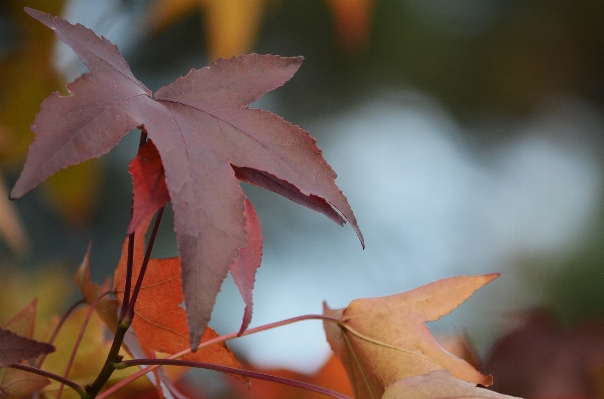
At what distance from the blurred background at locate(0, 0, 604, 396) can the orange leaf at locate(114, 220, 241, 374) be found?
958 millimetres

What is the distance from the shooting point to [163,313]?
315mm

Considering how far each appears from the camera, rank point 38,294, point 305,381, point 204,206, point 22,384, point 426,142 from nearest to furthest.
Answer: point 204,206
point 22,384
point 305,381
point 38,294
point 426,142

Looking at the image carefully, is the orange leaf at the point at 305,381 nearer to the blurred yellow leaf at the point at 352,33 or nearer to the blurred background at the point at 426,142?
the blurred background at the point at 426,142

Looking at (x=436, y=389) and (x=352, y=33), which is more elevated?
(x=352, y=33)

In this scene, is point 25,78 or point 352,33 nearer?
point 25,78

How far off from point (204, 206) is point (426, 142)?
173 centimetres

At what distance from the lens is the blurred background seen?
1.58 metres

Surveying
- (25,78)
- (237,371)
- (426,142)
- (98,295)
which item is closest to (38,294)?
(25,78)

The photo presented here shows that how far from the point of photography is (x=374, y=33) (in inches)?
81.6

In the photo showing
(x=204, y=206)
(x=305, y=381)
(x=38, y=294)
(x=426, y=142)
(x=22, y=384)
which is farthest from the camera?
(x=426, y=142)

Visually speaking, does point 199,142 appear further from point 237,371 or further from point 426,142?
point 426,142

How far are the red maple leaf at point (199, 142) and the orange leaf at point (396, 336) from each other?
0.09 m

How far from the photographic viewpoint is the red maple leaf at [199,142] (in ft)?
0.64

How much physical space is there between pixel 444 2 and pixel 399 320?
201cm
